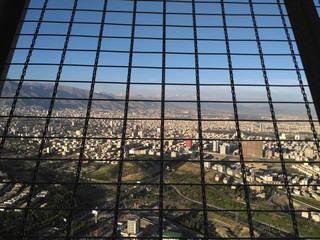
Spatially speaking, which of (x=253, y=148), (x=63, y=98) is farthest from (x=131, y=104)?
(x=253, y=148)

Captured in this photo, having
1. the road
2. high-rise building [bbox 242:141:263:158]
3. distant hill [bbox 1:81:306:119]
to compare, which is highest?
distant hill [bbox 1:81:306:119]

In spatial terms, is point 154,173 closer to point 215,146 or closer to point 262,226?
point 215,146

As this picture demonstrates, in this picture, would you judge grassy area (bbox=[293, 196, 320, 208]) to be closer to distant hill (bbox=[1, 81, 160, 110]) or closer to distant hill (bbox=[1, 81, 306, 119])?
distant hill (bbox=[1, 81, 306, 119])

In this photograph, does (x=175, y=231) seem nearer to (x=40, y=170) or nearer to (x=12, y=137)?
(x=40, y=170)

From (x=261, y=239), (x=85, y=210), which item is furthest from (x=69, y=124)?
(x=261, y=239)

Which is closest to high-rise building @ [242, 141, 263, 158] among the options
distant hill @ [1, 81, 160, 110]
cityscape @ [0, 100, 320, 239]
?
cityscape @ [0, 100, 320, 239]

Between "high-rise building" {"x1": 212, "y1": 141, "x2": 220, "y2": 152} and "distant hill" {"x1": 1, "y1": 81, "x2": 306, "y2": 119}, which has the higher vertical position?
"distant hill" {"x1": 1, "y1": 81, "x2": 306, "y2": 119}

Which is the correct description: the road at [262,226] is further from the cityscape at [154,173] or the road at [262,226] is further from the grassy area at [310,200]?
the grassy area at [310,200]

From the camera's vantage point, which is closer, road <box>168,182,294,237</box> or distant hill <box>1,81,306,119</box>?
road <box>168,182,294,237</box>
